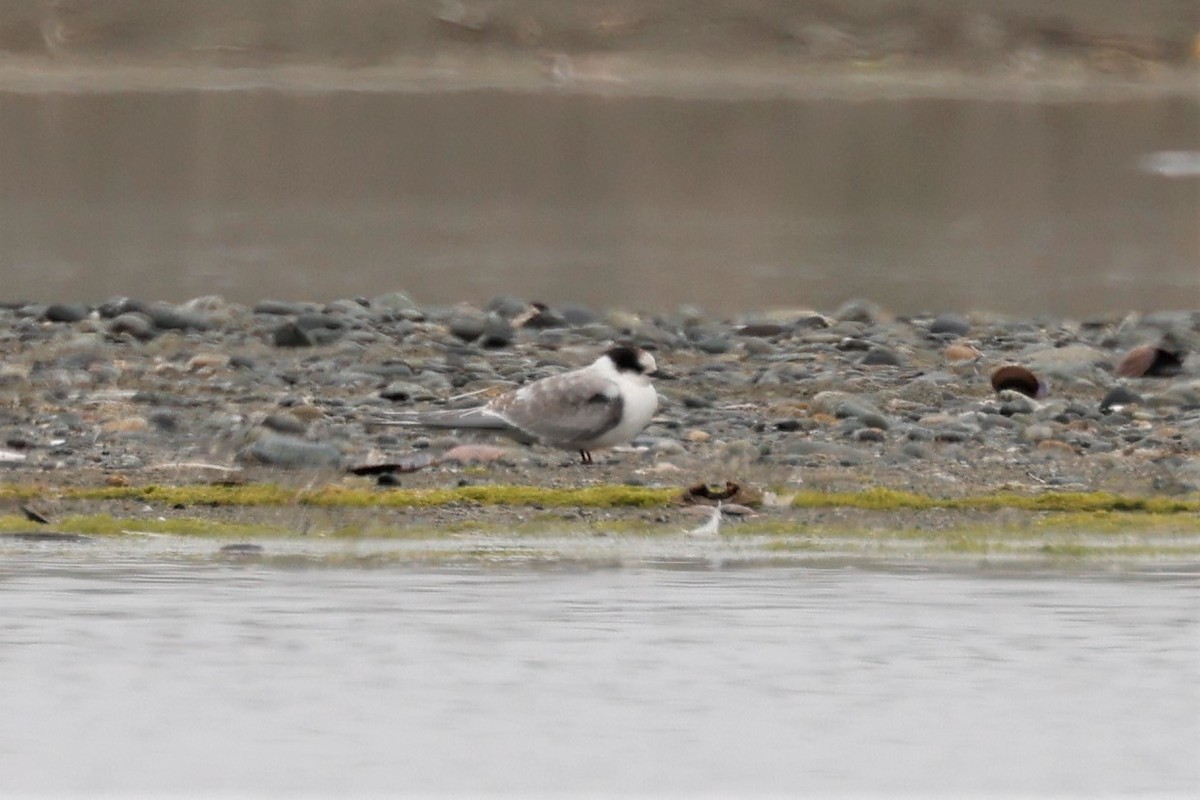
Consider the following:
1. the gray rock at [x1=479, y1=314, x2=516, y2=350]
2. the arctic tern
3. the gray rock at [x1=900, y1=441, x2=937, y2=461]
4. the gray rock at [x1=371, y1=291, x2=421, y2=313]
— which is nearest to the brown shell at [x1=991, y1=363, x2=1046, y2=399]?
the gray rock at [x1=900, y1=441, x2=937, y2=461]

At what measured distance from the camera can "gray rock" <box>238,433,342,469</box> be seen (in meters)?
8.53

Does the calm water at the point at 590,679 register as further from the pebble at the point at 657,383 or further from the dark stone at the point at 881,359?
the dark stone at the point at 881,359

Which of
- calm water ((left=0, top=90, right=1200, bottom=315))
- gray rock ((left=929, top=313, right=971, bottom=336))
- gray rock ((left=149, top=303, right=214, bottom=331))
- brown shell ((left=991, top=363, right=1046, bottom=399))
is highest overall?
calm water ((left=0, top=90, right=1200, bottom=315))

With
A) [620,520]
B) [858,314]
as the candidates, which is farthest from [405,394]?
[858,314]

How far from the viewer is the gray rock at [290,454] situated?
8.53 metres

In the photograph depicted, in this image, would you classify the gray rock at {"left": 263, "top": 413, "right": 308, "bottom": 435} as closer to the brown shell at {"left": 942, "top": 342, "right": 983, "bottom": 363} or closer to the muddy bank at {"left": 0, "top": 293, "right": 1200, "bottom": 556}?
the muddy bank at {"left": 0, "top": 293, "right": 1200, "bottom": 556}

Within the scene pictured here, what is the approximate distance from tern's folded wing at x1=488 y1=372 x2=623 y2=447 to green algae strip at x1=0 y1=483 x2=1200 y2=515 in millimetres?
446

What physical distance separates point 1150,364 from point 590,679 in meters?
5.03

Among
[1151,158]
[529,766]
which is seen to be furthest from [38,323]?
[1151,158]

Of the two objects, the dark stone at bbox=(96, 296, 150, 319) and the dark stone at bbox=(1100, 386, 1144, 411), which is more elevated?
the dark stone at bbox=(96, 296, 150, 319)

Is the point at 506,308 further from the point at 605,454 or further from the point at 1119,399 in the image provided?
the point at 605,454

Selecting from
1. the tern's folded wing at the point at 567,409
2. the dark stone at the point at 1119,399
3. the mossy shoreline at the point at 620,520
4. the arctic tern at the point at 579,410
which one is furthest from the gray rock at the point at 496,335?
the mossy shoreline at the point at 620,520

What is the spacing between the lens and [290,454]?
28.1ft

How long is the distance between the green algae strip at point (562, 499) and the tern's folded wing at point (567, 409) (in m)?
0.45
